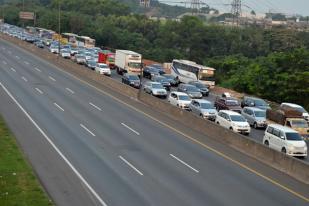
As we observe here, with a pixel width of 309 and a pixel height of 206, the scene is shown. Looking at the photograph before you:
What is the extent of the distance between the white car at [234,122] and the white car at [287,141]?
14.5ft

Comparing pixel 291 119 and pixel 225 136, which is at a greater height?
pixel 225 136

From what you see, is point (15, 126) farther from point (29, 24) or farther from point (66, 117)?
point (29, 24)

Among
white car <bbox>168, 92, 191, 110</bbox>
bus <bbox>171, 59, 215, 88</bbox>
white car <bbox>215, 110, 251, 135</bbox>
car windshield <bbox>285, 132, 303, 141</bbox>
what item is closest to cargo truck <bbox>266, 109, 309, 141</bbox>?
white car <bbox>215, 110, 251, 135</bbox>

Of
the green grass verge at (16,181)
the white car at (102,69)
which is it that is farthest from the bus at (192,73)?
the green grass verge at (16,181)

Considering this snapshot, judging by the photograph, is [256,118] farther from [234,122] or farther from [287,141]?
[287,141]

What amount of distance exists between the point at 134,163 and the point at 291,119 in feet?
64.1

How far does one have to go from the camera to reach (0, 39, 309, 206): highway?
23531mm

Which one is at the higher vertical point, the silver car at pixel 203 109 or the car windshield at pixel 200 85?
the silver car at pixel 203 109

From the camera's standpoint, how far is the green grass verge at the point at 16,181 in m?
21.4

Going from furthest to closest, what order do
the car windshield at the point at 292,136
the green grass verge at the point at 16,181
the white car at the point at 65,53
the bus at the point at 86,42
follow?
the bus at the point at 86,42 → the white car at the point at 65,53 → the car windshield at the point at 292,136 → the green grass verge at the point at 16,181

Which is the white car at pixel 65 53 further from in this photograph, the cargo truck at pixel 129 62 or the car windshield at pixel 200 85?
the car windshield at pixel 200 85

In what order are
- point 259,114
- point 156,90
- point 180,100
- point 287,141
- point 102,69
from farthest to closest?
point 102,69
point 156,90
point 180,100
point 259,114
point 287,141

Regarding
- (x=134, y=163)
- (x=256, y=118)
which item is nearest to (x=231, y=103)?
(x=256, y=118)

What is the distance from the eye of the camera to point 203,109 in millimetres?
45812
